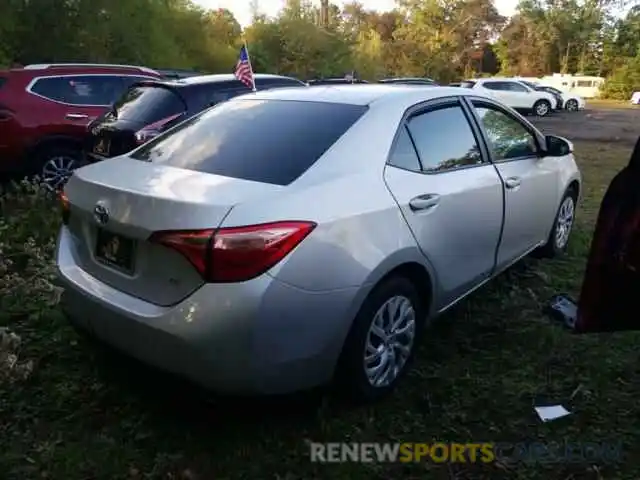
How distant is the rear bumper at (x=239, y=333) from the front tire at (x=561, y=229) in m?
2.96

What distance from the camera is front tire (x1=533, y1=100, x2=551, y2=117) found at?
26953mm

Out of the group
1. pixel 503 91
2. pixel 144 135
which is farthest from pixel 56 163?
pixel 503 91

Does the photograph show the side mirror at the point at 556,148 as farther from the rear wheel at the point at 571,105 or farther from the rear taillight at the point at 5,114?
the rear wheel at the point at 571,105

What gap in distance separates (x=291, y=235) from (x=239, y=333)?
1.43ft

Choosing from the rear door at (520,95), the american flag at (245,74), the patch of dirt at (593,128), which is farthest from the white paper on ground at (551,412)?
the rear door at (520,95)

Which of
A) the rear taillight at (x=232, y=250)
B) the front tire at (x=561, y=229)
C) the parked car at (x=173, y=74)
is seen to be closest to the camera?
the rear taillight at (x=232, y=250)

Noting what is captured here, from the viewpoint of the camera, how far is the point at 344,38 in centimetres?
3628

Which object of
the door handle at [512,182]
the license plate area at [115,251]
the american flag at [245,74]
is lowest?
the license plate area at [115,251]

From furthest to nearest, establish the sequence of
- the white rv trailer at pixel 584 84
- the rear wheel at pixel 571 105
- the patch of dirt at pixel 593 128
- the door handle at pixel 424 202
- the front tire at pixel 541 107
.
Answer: the white rv trailer at pixel 584 84, the rear wheel at pixel 571 105, the front tire at pixel 541 107, the patch of dirt at pixel 593 128, the door handle at pixel 424 202

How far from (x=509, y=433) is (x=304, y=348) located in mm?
1116

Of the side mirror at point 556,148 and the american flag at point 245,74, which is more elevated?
the american flag at point 245,74

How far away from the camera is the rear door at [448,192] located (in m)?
3.18

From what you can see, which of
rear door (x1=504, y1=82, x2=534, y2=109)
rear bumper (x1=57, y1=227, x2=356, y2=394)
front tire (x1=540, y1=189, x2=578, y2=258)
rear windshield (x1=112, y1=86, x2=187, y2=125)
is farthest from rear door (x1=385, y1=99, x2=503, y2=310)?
rear door (x1=504, y1=82, x2=534, y2=109)

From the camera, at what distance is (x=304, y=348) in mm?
2613
